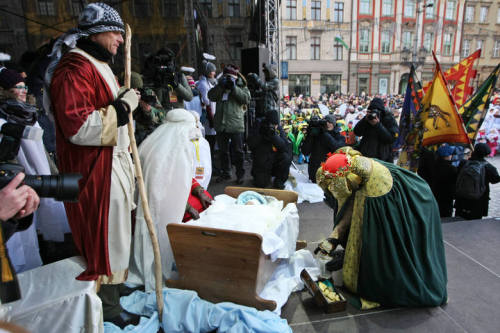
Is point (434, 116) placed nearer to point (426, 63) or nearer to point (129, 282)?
point (129, 282)

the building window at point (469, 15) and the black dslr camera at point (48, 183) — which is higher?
the building window at point (469, 15)

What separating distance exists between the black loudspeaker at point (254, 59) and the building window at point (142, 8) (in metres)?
2.01

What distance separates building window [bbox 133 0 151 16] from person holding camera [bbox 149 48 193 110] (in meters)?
2.78

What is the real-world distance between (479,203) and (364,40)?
27.0 metres

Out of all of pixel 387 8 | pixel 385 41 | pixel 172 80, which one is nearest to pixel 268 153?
pixel 172 80

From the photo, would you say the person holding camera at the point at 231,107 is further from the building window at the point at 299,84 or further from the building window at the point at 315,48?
the building window at the point at 315,48

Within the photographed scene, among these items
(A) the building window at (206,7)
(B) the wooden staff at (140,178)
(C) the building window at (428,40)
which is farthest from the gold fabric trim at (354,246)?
(C) the building window at (428,40)

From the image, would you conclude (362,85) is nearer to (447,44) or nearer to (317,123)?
(447,44)

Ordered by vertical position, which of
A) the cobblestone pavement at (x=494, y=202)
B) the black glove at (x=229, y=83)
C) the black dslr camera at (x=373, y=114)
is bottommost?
the cobblestone pavement at (x=494, y=202)

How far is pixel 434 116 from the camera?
377 centimetres

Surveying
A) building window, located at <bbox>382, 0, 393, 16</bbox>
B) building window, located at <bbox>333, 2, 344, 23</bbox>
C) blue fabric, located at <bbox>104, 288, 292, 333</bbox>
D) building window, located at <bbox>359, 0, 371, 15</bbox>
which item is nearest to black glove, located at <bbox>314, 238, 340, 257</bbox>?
blue fabric, located at <bbox>104, 288, 292, 333</bbox>

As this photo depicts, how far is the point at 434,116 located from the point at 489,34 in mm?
34295

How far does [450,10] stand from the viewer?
28.3 m

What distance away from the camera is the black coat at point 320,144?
493 centimetres
